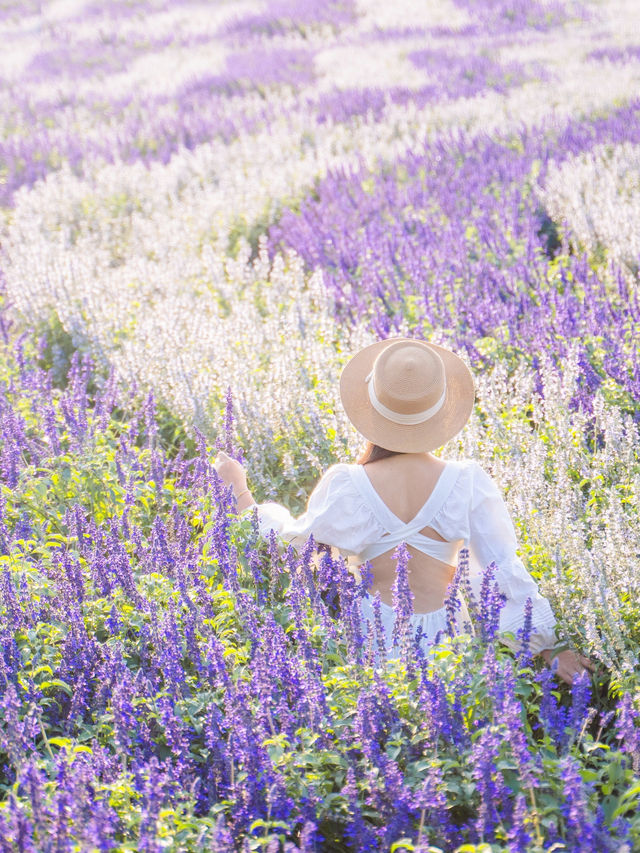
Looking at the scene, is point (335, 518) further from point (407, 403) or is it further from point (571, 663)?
point (571, 663)

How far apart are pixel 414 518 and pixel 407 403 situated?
14.7 inches

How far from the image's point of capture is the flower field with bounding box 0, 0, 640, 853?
84.3 inches

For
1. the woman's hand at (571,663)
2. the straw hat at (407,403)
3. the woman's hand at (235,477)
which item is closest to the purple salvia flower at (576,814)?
the woman's hand at (571,663)

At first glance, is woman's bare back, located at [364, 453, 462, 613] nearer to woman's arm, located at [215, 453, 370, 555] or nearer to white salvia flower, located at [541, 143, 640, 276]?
woman's arm, located at [215, 453, 370, 555]

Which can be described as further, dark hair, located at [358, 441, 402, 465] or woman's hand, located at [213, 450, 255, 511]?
woman's hand, located at [213, 450, 255, 511]

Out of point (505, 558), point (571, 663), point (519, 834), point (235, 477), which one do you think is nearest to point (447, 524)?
point (505, 558)

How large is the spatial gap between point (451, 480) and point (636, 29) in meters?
15.5

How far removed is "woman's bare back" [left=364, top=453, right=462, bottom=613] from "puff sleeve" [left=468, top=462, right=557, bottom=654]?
0.13m

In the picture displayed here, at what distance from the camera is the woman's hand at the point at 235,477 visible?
11.4 ft

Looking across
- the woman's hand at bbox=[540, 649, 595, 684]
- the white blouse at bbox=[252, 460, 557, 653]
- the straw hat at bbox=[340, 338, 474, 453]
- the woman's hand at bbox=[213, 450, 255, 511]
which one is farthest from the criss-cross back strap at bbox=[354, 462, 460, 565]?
the woman's hand at bbox=[213, 450, 255, 511]

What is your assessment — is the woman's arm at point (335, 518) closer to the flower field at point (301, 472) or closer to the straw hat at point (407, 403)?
the flower field at point (301, 472)

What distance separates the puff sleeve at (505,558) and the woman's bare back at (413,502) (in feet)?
0.42

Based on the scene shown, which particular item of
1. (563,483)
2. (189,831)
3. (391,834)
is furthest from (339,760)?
(563,483)

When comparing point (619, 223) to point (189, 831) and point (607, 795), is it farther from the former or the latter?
point (189, 831)
